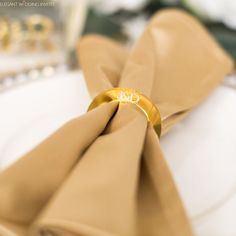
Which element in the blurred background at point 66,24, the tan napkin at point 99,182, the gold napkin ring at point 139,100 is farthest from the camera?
the blurred background at point 66,24

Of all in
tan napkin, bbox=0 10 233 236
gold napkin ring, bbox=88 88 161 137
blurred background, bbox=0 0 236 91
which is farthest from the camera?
blurred background, bbox=0 0 236 91

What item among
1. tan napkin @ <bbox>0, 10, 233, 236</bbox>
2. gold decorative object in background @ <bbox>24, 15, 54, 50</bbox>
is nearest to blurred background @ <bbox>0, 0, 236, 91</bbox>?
gold decorative object in background @ <bbox>24, 15, 54, 50</bbox>

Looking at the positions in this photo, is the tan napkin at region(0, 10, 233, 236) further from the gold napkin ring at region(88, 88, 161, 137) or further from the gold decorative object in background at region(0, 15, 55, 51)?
the gold decorative object in background at region(0, 15, 55, 51)

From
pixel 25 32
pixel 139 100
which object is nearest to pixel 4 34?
pixel 25 32

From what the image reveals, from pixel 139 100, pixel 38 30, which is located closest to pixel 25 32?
pixel 38 30

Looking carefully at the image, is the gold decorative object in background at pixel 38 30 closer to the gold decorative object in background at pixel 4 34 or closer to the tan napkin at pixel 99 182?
the gold decorative object in background at pixel 4 34

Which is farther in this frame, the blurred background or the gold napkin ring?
the blurred background

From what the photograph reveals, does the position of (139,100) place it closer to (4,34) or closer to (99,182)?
(99,182)

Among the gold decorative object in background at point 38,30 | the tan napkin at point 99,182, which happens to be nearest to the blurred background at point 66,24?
the gold decorative object in background at point 38,30

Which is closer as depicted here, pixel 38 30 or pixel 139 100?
pixel 139 100
